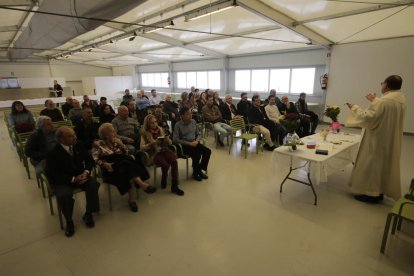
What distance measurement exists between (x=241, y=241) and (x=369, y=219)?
1487mm

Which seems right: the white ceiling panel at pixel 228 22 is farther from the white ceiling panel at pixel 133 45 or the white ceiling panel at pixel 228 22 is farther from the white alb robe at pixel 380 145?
the white alb robe at pixel 380 145

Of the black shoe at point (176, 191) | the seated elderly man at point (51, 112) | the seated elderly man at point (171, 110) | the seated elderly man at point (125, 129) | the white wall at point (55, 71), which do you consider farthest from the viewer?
the white wall at point (55, 71)

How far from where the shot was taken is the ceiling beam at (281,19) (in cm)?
453

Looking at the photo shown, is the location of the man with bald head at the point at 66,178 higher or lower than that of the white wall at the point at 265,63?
lower

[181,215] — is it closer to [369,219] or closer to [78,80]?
[369,219]

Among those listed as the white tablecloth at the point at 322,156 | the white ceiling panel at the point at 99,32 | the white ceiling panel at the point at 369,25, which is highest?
the white ceiling panel at the point at 99,32

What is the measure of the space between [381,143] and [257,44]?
6.03m

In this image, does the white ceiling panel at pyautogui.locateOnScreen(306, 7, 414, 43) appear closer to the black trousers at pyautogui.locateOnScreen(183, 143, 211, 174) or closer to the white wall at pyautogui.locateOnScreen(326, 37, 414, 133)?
the white wall at pyautogui.locateOnScreen(326, 37, 414, 133)

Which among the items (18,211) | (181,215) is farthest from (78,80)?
(181,215)

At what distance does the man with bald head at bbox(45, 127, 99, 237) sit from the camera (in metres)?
2.31

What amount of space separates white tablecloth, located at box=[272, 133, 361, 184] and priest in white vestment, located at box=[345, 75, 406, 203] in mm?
293

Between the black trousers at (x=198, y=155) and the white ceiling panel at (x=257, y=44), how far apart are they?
432 centimetres

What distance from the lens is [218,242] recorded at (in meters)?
2.25

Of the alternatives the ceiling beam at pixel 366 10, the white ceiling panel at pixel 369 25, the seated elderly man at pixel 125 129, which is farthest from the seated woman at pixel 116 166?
the white ceiling panel at pixel 369 25
